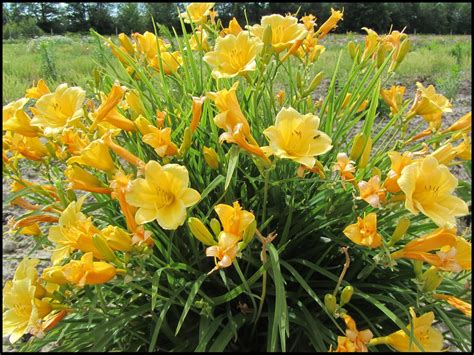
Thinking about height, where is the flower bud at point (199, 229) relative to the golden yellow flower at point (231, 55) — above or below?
below

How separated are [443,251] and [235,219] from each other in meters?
0.51

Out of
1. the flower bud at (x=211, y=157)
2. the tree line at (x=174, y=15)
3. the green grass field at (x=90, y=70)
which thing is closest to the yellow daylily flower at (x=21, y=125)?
the flower bud at (x=211, y=157)

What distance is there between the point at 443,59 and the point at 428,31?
1567 cm

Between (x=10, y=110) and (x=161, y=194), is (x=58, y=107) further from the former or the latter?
(x=161, y=194)

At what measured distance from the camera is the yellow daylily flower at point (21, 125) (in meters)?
1.19

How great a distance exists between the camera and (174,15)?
10.4m

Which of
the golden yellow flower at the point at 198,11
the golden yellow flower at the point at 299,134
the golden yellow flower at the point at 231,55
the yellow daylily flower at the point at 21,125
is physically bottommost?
the golden yellow flower at the point at 299,134

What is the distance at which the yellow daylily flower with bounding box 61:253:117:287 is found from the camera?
0.95 m

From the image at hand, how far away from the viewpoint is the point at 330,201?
1.22 metres

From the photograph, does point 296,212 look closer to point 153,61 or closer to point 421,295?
point 421,295

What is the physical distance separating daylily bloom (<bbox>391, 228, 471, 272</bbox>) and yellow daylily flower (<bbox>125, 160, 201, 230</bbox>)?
21.2 inches

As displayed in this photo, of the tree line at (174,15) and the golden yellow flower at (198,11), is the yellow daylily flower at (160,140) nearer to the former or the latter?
the golden yellow flower at (198,11)

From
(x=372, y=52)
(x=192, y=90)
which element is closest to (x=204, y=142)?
(x=192, y=90)

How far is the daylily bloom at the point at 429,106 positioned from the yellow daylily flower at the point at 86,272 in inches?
38.9
